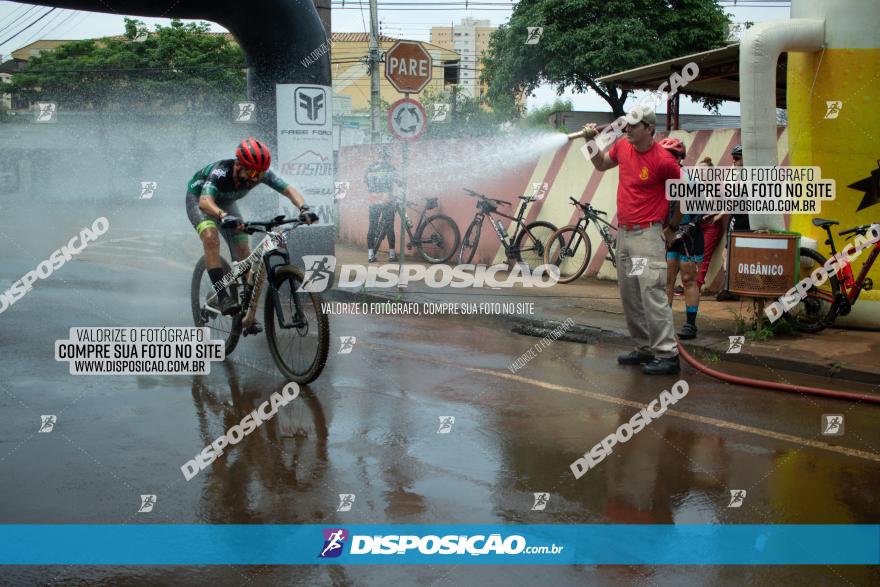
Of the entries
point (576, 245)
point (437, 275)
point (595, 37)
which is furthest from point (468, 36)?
point (576, 245)

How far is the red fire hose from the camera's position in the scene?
22.7ft

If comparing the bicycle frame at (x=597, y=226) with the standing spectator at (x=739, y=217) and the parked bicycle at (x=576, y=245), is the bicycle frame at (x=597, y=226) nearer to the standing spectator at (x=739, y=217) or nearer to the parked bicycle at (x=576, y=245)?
the parked bicycle at (x=576, y=245)

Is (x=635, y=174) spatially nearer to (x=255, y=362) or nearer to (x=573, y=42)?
(x=255, y=362)

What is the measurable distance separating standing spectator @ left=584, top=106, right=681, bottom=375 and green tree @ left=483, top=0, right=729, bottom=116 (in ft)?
103

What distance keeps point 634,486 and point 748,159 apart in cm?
543

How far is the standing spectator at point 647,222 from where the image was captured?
7.66 metres

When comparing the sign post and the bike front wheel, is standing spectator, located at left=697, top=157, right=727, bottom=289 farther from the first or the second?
the bike front wheel

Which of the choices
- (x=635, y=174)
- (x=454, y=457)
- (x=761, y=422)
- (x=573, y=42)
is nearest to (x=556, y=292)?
(x=635, y=174)

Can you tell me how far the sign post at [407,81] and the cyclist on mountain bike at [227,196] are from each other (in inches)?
163

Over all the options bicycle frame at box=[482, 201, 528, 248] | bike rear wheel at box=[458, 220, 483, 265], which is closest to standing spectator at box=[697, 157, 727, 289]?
bicycle frame at box=[482, 201, 528, 248]

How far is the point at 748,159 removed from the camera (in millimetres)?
9312

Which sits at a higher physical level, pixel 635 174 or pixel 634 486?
pixel 635 174

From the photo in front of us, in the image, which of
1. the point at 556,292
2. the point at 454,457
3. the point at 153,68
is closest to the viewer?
the point at 454,457

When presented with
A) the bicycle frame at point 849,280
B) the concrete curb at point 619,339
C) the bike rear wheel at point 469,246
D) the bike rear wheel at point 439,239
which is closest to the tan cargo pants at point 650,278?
the concrete curb at point 619,339
